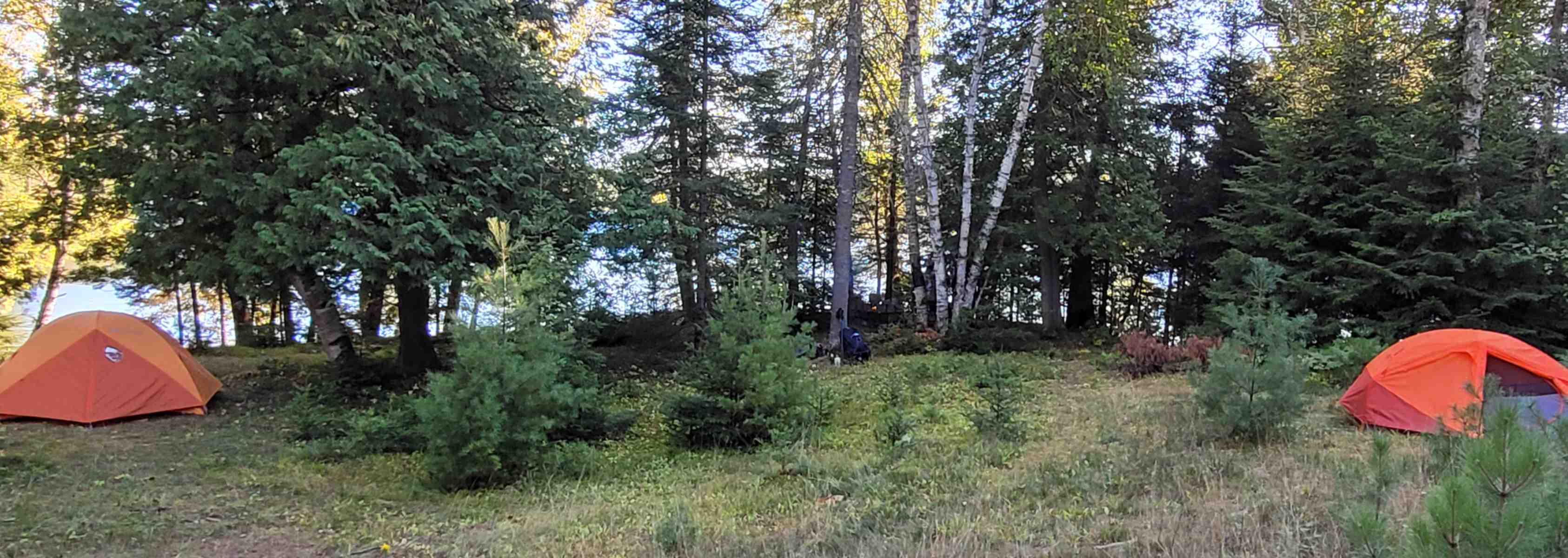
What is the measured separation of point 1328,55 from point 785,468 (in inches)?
436

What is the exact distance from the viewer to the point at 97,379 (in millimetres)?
8164

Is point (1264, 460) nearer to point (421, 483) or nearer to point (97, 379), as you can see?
point (421, 483)

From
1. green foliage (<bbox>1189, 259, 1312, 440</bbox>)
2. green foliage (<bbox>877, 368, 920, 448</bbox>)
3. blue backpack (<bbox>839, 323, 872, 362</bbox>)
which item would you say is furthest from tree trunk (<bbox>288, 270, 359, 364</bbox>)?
green foliage (<bbox>1189, 259, 1312, 440</bbox>)

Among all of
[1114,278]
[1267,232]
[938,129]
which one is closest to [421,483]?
[1267,232]

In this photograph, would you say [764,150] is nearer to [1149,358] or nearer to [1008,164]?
[1008,164]

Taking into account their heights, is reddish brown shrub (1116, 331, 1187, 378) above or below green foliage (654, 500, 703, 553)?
above

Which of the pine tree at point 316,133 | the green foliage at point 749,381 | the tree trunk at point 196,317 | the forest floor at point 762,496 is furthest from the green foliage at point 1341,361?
the tree trunk at point 196,317

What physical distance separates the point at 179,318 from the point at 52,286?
106 inches

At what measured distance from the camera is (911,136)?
15.0 m

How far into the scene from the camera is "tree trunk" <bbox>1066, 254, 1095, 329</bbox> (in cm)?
1738

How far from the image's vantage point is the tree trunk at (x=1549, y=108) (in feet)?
30.6

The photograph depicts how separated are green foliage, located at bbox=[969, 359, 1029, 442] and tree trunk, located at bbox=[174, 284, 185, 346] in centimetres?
1807

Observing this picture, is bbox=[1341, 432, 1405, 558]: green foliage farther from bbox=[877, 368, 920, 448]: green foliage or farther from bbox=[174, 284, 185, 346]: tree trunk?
bbox=[174, 284, 185, 346]: tree trunk

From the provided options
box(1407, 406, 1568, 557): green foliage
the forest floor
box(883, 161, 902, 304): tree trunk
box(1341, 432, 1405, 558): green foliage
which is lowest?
the forest floor
